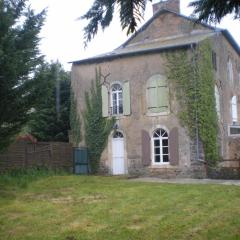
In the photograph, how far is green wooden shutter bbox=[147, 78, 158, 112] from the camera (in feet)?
85.7

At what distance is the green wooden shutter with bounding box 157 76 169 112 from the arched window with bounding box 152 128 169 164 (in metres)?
1.16

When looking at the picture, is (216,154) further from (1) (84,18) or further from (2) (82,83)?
(1) (84,18)

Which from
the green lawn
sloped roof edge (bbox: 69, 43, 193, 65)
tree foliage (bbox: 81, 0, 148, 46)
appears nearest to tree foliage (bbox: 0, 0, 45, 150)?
the green lawn

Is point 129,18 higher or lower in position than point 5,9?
lower

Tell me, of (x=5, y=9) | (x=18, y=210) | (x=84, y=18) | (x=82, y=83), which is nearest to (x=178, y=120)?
(x=82, y=83)

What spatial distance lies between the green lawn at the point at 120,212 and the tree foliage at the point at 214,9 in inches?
253

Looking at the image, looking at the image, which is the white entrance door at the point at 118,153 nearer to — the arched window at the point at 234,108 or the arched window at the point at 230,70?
the arched window at the point at 234,108

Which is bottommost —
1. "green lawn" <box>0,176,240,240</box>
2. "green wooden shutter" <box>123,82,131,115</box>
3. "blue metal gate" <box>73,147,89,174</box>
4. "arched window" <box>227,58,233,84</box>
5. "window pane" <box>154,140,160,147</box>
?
"green lawn" <box>0,176,240,240</box>

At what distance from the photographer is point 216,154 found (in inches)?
1012

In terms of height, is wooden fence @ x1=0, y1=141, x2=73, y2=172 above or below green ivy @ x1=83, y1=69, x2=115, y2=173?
below

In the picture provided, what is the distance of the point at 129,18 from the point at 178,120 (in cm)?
2265

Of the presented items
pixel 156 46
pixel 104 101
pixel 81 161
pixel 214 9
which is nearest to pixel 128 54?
pixel 156 46

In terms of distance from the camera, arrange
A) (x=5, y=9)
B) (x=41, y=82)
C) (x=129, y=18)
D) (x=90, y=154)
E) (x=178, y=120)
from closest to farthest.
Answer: (x=129, y=18), (x=5, y=9), (x=41, y=82), (x=178, y=120), (x=90, y=154)

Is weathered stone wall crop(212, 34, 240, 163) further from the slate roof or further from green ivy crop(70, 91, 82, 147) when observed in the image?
green ivy crop(70, 91, 82, 147)
